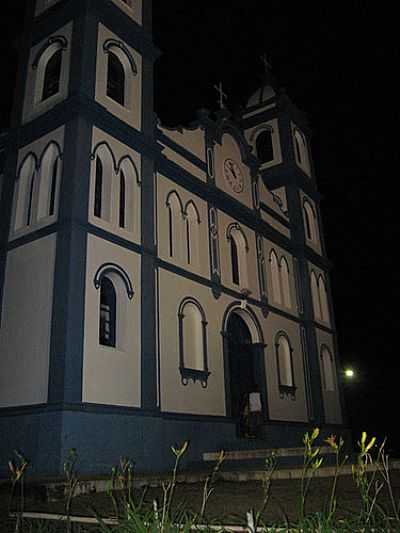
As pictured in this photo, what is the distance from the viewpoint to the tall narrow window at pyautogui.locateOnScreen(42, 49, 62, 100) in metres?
14.0

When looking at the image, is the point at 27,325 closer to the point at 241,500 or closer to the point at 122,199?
the point at 122,199

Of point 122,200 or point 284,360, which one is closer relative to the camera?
point 122,200

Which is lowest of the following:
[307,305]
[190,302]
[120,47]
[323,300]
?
[190,302]

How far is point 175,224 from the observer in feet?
49.6

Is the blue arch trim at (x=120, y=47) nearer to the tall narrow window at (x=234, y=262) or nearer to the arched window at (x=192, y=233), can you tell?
the arched window at (x=192, y=233)

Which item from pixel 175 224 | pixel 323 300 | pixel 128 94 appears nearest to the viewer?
pixel 128 94

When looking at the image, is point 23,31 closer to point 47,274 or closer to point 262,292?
point 47,274

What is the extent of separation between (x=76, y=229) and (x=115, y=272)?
4.80 feet

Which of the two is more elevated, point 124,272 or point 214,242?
point 214,242

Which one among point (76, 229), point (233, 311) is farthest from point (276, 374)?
point (76, 229)

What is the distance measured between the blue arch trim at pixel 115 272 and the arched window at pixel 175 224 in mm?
2445

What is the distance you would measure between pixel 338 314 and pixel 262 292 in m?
16.2

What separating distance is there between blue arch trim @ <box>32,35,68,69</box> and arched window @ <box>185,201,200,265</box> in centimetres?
566

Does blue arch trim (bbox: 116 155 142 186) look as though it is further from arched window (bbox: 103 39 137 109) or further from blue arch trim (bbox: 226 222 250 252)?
blue arch trim (bbox: 226 222 250 252)
